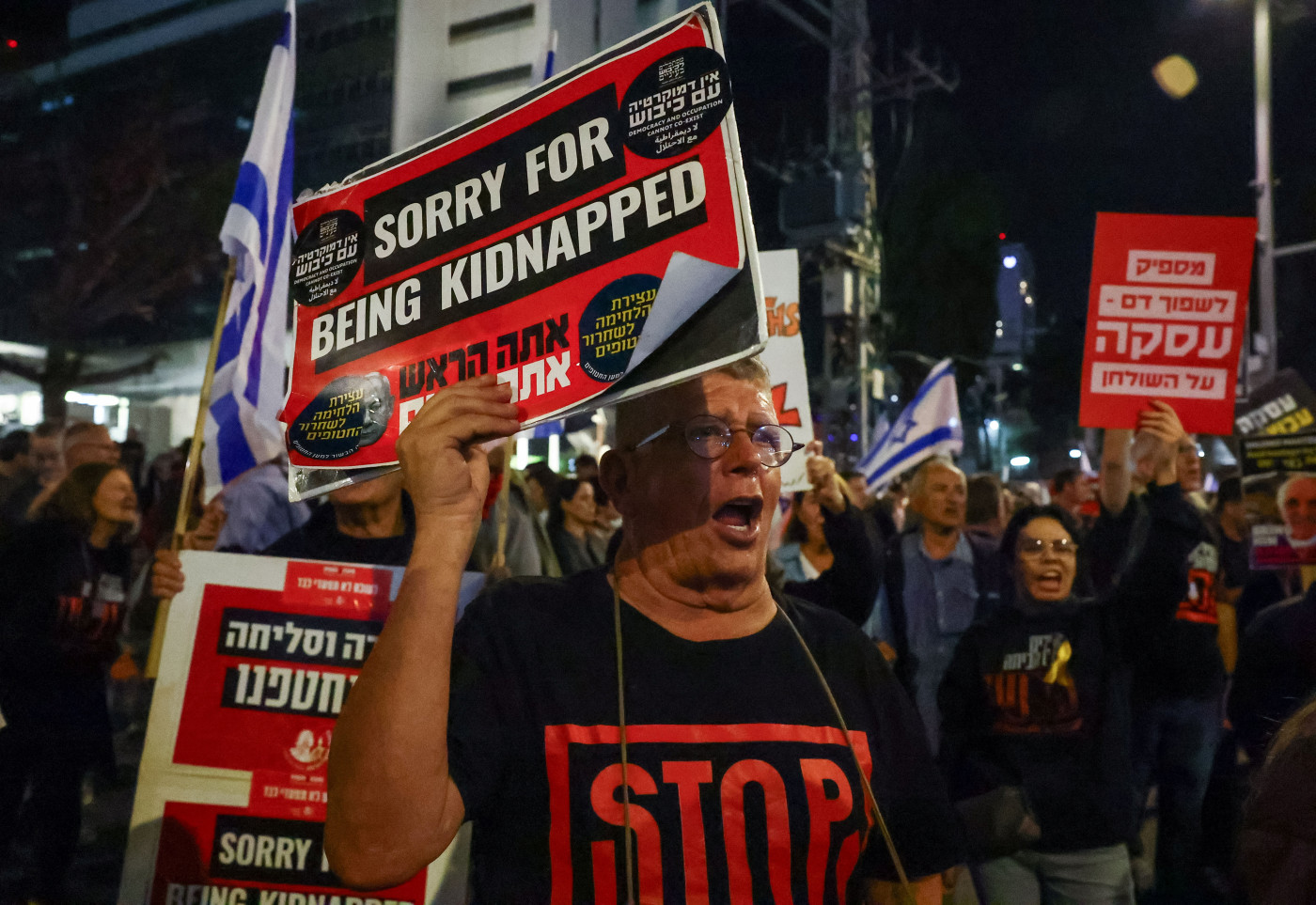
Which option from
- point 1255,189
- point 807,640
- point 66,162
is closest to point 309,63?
point 66,162

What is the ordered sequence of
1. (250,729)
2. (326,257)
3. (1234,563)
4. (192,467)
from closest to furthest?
(326,257) < (250,729) < (192,467) < (1234,563)

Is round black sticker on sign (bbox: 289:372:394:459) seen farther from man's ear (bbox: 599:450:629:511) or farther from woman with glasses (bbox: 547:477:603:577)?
woman with glasses (bbox: 547:477:603:577)

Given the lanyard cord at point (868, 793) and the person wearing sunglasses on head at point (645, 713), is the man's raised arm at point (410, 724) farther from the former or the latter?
the lanyard cord at point (868, 793)

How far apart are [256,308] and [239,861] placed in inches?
71.8

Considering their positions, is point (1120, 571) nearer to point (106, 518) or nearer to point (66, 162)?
point (106, 518)

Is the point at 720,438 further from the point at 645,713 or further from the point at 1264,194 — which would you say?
the point at 1264,194

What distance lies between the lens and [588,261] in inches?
66.1

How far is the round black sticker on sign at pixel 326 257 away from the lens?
1886 mm

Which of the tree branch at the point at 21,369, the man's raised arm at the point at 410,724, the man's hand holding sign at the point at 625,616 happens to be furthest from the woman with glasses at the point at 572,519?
the tree branch at the point at 21,369

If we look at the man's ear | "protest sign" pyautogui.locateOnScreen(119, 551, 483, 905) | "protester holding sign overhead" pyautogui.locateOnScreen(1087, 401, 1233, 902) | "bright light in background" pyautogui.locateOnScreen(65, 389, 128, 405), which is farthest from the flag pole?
"bright light in background" pyautogui.locateOnScreen(65, 389, 128, 405)

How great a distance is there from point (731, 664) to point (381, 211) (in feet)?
3.30

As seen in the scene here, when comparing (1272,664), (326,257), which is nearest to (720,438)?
(326,257)

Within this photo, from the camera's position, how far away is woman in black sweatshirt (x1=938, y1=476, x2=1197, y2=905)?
383 cm

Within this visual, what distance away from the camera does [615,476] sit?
74.3 inches
